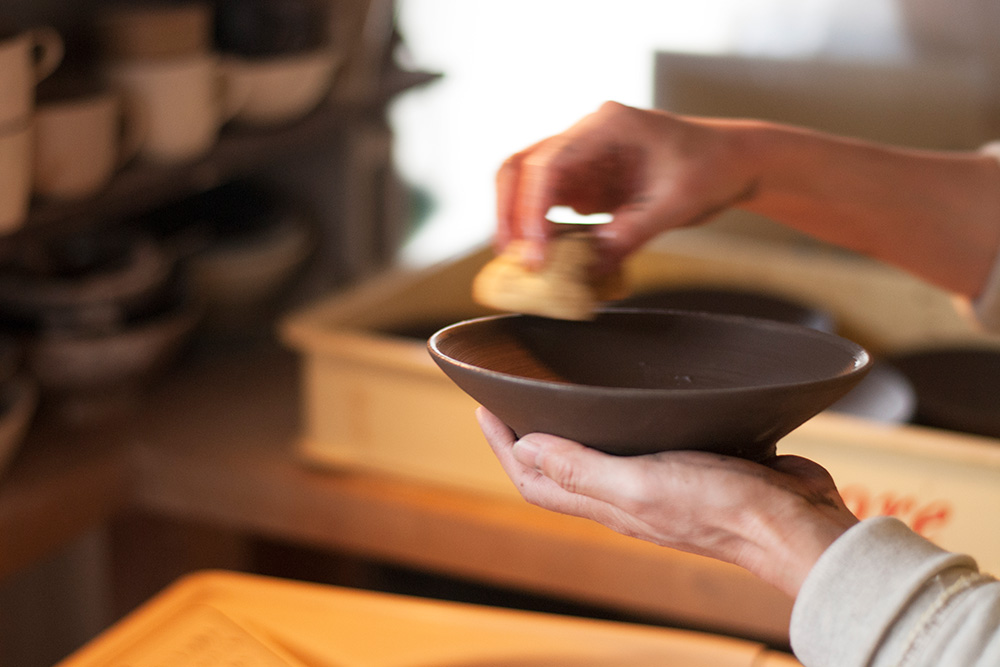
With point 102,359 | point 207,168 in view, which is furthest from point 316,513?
point 207,168

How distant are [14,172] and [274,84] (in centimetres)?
47

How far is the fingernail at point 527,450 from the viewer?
28.0 inches

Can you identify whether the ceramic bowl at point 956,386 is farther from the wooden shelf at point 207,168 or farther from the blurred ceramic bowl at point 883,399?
the wooden shelf at point 207,168

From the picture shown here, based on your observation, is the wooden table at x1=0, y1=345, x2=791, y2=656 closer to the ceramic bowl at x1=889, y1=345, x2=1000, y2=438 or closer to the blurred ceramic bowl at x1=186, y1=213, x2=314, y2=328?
the blurred ceramic bowl at x1=186, y1=213, x2=314, y2=328

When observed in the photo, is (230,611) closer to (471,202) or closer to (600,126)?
(600,126)

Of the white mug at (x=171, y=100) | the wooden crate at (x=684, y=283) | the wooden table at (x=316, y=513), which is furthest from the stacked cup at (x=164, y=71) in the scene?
the wooden table at (x=316, y=513)

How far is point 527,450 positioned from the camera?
715 millimetres

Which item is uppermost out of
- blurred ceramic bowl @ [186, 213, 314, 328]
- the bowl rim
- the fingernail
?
the bowl rim

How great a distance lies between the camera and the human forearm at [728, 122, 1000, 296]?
1026 millimetres

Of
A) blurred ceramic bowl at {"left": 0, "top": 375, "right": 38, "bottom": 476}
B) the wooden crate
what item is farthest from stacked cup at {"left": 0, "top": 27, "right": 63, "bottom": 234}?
the wooden crate

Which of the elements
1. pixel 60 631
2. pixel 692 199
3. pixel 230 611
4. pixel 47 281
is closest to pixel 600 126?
pixel 692 199

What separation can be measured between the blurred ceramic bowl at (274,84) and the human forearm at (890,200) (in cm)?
69

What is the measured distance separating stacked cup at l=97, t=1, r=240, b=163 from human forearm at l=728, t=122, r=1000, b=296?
26.0 inches

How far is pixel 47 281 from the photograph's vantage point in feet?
4.44
